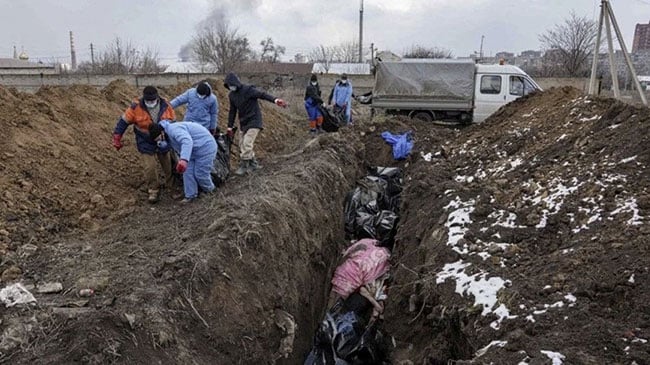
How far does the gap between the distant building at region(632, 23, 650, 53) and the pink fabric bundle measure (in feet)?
236

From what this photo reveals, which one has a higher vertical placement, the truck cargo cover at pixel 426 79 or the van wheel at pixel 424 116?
the truck cargo cover at pixel 426 79

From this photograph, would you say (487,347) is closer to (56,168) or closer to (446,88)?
(56,168)

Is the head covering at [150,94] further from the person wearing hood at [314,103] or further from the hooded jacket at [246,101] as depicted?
the person wearing hood at [314,103]

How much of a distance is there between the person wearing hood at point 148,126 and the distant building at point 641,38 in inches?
2861

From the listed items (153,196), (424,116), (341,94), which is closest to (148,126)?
(153,196)

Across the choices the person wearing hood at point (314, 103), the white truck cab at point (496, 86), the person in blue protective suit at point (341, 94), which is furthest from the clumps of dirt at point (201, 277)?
the white truck cab at point (496, 86)

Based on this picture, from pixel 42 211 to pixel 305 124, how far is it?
1071cm

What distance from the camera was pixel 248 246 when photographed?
4.80 meters

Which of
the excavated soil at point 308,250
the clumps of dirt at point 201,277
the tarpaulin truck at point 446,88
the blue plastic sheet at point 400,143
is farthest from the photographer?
the tarpaulin truck at point 446,88

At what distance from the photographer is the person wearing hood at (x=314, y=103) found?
1201cm

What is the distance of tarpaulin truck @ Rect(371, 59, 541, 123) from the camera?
15.0 m

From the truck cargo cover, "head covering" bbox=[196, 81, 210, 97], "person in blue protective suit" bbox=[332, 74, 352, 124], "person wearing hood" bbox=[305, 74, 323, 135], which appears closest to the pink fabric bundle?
"head covering" bbox=[196, 81, 210, 97]

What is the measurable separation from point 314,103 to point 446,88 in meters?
5.05

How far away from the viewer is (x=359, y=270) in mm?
5574
